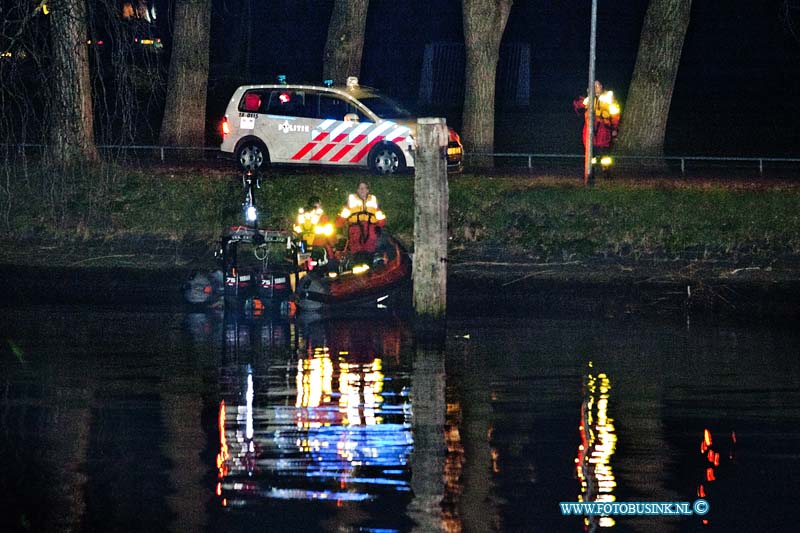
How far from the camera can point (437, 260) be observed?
15062mm

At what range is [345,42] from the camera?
24.8 meters

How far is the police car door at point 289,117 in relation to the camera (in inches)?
872

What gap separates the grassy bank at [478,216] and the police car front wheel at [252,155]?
0.79 metres

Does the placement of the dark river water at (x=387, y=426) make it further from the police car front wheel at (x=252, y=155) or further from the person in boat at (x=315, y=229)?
the police car front wheel at (x=252, y=155)

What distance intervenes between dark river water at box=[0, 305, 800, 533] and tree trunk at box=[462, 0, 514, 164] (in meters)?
8.18

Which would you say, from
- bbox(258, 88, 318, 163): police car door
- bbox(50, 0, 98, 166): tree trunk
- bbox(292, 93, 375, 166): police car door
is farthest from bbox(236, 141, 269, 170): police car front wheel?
bbox(50, 0, 98, 166): tree trunk

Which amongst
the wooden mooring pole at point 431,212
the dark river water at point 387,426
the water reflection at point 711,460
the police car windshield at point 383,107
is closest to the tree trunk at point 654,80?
the police car windshield at point 383,107

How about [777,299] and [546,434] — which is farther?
[777,299]

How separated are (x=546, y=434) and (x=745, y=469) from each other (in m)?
1.53

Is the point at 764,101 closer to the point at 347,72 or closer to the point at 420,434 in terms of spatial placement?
the point at 347,72

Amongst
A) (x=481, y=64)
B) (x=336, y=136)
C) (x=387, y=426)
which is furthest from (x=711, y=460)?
(x=481, y=64)

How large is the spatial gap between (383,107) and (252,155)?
6.85 feet

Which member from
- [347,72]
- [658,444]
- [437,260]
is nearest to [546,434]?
[658,444]

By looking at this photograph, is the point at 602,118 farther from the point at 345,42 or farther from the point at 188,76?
the point at 188,76
